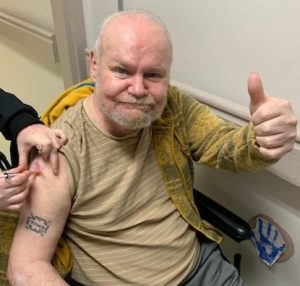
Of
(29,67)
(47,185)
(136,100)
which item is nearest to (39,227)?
(47,185)

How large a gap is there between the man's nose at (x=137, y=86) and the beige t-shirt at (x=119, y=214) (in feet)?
0.56

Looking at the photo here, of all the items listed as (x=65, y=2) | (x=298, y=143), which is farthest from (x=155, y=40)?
(x=65, y=2)

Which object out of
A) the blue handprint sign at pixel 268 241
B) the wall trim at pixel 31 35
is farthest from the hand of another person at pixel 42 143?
the wall trim at pixel 31 35

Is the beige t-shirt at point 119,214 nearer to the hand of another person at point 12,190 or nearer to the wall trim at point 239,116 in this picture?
the hand of another person at point 12,190

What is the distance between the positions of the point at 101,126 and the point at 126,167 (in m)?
0.15

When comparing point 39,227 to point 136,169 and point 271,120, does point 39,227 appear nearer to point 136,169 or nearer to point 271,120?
point 136,169

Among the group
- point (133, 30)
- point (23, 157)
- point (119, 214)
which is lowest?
point (119, 214)

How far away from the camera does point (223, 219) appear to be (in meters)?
1.33

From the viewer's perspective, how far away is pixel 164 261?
127 cm

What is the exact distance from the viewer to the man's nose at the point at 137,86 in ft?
3.60

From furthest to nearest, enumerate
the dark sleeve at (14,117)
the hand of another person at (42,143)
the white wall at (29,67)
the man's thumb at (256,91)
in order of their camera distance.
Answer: the white wall at (29,67), the dark sleeve at (14,117), the hand of another person at (42,143), the man's thumb at (256,91)

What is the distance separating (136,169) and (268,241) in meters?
0.63

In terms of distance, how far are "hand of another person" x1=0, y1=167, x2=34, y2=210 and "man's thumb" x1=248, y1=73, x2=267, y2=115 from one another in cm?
60

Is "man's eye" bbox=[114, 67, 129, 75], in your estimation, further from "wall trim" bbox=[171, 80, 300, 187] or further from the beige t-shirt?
"wall trim" bbox=[171, 80, 300, 187]
